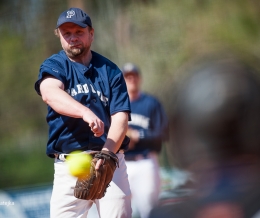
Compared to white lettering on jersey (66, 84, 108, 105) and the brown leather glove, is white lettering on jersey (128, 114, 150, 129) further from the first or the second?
the brown leather glove

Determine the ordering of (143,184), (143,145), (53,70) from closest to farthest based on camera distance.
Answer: (53,70)
(143,184)
(143,145)

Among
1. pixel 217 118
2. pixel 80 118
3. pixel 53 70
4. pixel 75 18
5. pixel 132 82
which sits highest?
pixel 75 18

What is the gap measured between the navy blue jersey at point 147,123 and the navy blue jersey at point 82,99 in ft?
8.86

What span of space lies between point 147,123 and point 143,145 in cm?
25

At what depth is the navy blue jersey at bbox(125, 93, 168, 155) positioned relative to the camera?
6.06 meters

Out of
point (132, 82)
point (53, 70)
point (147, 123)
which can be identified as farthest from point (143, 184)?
point (53, 70)

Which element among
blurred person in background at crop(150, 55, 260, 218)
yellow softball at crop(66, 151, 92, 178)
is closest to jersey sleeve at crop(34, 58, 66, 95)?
yellow softball at crop(66, 151, 92, 178)

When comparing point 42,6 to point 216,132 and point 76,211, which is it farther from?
point 76,211

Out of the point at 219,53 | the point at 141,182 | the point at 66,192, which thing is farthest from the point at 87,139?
the point at 219,53

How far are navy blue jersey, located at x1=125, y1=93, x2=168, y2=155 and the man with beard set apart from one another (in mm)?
2694

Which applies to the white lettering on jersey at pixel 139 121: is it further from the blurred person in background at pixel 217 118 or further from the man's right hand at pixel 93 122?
the man's right hand at pixel 93 122

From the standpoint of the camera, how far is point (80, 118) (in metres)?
3.24

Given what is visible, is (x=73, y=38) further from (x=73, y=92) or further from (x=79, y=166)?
(x=79, y=166)

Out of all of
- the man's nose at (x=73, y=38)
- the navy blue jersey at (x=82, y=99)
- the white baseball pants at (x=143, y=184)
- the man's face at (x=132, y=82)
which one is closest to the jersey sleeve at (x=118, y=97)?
the navy blue jersey at (x=82, y=99)
